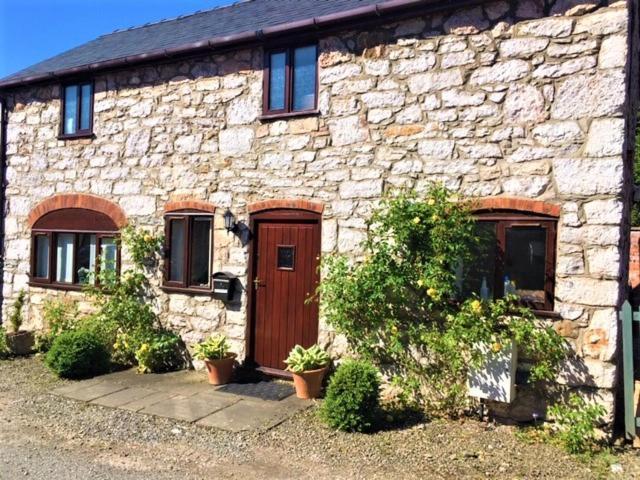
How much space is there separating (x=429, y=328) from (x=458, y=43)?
122 inches

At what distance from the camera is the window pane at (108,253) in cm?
836

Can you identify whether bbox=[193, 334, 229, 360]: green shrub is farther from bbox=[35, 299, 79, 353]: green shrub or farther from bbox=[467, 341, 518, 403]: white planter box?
bbox=[467, 341, 518, 403]: white planter box

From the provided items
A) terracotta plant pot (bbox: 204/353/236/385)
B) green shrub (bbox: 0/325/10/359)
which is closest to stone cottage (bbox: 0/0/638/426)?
terracotta plant pot (bbox: 204/353/236/385)

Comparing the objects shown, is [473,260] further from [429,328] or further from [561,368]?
[561,368]

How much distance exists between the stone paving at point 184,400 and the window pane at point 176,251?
1.41m

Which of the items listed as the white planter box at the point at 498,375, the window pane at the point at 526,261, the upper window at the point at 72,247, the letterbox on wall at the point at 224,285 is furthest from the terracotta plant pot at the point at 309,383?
the upper window at the point at 72,247

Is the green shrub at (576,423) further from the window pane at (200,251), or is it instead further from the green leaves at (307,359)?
the window pane at (200,251)

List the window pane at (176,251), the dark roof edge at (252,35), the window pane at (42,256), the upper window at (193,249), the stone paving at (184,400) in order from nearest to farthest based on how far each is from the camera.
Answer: the stone paving at (184,400) → the dark roof edge at (252,35) → the upper window at (193,249) → the window pane at (176,251) → the window pane at (42,256)

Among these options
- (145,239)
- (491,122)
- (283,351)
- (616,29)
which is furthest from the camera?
(145,239)

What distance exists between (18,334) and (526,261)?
779 centimetres

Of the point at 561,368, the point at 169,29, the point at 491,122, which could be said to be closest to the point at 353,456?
the point at 561,368

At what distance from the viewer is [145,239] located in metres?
7.88

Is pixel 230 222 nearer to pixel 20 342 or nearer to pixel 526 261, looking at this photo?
pixel 526 261

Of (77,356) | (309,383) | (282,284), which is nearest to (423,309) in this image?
(309,383)
